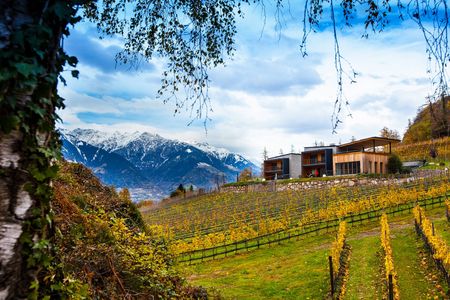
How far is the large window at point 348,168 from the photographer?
43.1 m

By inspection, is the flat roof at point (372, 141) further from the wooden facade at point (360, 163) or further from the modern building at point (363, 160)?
the wooden facade at point (360, 163)

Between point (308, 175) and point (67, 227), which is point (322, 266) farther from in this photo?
point (308, 175)

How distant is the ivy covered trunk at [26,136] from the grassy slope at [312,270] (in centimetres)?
856

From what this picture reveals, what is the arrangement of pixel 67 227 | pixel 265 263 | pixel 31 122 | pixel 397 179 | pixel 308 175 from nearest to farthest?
pixel 31 122 < pixel 67 227 < pixel 265 263 < pixel 397 179 < pixel 308 175

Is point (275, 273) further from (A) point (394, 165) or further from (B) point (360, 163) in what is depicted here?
(A) point (394, 165)

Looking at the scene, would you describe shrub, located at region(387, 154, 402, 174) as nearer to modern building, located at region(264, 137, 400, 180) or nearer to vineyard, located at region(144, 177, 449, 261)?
modern building, located at region(264, 137, 400, 180)

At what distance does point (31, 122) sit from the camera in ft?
5.86

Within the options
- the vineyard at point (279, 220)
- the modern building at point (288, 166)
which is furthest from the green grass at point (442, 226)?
the modern building at point (288, 166)

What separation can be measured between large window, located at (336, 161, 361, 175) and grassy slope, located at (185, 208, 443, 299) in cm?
2120

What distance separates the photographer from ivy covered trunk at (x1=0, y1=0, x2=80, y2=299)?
1663mm

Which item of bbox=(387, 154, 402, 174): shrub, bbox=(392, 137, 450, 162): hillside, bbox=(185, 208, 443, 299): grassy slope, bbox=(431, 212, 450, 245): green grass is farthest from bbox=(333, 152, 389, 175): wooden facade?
bbox=(431, 212, 450, 245): green grass

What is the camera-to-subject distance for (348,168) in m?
44.2

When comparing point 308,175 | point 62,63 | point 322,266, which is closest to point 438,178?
point 308,175

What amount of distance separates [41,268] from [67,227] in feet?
10.5
